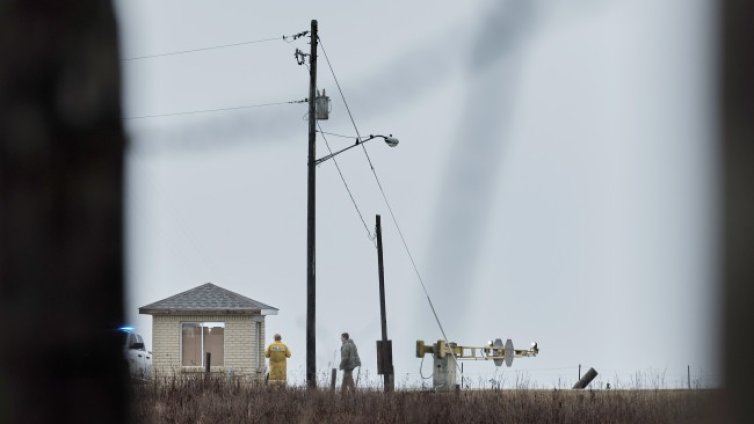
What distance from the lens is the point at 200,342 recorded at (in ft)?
114

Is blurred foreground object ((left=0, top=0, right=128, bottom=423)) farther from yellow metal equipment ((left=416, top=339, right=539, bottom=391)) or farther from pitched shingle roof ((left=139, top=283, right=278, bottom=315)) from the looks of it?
pitched shingle roof ((left=139, top=283, right=278, bottom=315))

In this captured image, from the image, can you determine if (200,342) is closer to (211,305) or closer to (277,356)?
(211,305)

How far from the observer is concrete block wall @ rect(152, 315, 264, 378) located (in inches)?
1345

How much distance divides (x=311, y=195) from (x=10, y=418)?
24.1 meters

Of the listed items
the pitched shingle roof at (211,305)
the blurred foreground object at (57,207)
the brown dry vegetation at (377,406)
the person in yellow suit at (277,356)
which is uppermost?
the pitched shingle roof at (211,305)

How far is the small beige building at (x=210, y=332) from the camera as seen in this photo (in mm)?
34219

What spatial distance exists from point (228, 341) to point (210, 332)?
77 cm

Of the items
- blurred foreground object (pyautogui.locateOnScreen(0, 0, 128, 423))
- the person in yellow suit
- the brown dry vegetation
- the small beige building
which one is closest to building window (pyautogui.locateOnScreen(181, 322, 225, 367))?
the small beige building

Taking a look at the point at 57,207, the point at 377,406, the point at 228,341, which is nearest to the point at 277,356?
the point at 377,406

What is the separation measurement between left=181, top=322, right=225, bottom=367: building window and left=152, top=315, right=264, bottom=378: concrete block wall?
198 mm

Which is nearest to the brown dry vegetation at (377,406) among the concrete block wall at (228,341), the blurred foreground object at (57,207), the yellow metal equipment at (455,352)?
the yellow metal equipment at (455,352)

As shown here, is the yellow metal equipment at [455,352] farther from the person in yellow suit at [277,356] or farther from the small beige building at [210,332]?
the small beige building at [210,332]

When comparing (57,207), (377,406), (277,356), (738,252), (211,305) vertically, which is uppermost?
(211,305)

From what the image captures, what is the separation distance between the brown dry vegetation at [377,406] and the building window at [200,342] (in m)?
18.4
